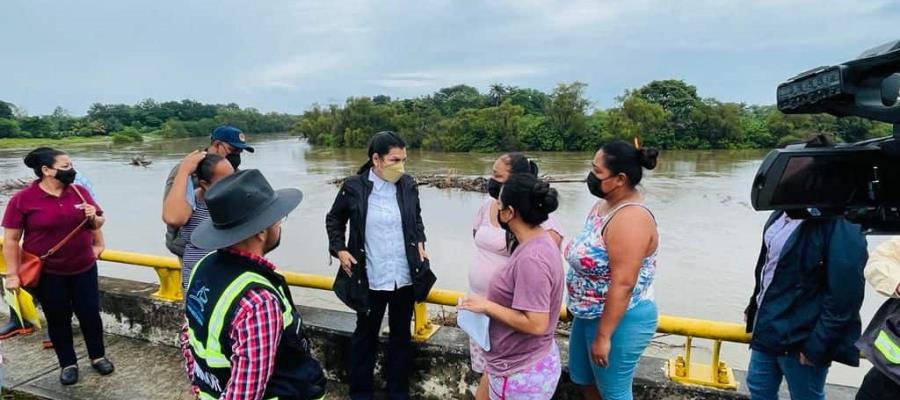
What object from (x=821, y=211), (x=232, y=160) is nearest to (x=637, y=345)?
(x=821, y=211)

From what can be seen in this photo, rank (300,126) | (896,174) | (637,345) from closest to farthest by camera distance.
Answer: (896,174)
(637,345)
(300,126)

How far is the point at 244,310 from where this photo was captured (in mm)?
1171

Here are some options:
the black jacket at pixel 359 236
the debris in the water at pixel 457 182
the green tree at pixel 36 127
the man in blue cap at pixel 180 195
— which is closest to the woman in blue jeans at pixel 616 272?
the black jacket at pixel 359 236

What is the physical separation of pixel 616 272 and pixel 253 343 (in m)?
1.11

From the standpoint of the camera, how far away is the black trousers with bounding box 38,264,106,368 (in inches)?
102

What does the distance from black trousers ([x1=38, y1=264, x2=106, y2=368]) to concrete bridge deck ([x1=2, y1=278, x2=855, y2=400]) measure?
0.51ft

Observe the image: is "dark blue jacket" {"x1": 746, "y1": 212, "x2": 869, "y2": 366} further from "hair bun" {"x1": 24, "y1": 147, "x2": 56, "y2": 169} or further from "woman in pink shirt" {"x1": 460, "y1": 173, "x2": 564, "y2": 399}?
"hair bun" {"x1": 24, "y1": 147, "x2": 56, "y2": 169}

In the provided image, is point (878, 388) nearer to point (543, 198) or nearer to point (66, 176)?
point (543, 198)

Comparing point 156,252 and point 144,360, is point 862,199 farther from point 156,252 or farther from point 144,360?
point 156,252

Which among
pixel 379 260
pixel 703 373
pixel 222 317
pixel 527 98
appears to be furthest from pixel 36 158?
pixel 527 98

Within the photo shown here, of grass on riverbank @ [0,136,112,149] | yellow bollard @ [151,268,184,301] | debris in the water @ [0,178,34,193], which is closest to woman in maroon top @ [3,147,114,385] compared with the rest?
yellow bollard @ [151,268,184,301]

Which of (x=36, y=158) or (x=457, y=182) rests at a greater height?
(x=36, y=158)

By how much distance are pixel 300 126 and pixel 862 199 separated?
63080mm

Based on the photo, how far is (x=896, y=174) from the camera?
107cm
